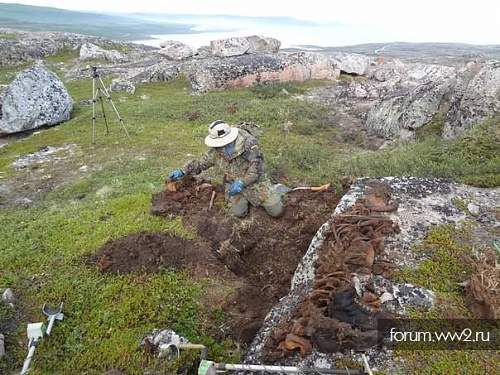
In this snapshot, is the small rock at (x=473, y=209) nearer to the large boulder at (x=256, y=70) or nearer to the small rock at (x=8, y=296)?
the small rock at (x=8, y=296)

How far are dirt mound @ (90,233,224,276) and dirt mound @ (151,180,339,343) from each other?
0.44 m

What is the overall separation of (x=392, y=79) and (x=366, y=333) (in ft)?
95.6

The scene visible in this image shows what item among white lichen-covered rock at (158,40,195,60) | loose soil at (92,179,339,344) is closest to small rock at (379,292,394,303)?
loose soil at (92,179,339,344)

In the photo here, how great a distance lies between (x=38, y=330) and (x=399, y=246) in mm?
5920

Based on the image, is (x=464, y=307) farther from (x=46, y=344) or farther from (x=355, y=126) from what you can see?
(x=355, y=126)

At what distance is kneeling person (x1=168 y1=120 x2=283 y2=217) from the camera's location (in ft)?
28.9

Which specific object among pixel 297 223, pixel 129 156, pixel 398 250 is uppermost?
pixel 398 250

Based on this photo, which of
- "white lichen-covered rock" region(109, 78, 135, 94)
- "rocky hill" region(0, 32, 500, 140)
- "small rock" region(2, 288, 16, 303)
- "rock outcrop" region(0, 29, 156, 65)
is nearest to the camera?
"small rock" region(2, 288, 16, 303)

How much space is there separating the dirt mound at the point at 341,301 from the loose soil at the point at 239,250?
123cm

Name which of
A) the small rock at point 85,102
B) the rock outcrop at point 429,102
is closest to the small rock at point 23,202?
the small rock at point 85,102

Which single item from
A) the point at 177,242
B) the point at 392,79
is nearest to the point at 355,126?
the point at 392,79

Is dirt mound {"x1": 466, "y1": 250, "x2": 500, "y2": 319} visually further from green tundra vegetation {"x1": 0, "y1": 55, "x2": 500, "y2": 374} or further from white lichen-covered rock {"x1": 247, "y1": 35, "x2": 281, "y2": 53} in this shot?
white lichen-covered rock {"x1": 247, "y1": 35, "x2": 281, "y2": 53}

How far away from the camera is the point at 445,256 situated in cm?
662

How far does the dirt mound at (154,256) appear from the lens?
25.6 ft
